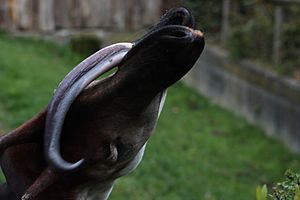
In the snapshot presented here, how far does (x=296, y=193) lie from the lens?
141cm

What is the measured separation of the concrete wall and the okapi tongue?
8.06m

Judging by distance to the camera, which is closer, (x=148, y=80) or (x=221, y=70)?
(x=148, y=80)

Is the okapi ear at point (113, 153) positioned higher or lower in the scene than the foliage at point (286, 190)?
higher

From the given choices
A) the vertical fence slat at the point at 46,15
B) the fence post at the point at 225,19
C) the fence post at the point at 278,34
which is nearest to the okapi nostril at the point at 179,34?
the fence post at the point at 278,34

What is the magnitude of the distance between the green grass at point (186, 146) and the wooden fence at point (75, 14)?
179 centimetres

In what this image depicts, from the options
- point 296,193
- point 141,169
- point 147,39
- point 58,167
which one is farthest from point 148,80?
point 141,169

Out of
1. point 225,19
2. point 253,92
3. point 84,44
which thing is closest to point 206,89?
point 225,19

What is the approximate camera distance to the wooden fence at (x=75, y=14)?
1448 centimetres

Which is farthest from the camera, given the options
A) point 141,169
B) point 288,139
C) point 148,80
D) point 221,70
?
point 221,70

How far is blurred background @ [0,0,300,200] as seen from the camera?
8.63 meters

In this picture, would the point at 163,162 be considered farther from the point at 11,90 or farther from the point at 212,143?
the point at 11,90

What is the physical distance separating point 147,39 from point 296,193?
14.5 inches

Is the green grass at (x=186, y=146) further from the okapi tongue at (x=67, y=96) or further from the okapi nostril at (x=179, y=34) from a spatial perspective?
the okapi nostril at (x=179, y=34)

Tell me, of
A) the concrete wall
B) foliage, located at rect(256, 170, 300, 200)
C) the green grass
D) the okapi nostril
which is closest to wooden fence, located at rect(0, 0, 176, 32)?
the green grass
